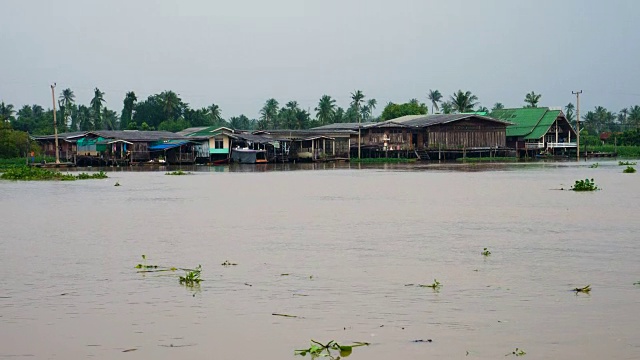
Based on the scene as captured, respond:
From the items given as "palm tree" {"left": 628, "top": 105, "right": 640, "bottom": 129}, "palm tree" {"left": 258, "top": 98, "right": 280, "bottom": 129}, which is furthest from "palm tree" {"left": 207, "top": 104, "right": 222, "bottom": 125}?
"palm tree" {"left": 628, "top": 105, "right": 640, "bottom": 129}

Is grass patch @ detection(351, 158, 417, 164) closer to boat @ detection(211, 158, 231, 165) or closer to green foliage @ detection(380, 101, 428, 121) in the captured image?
boat @ detection(211, 158, 231, 165)

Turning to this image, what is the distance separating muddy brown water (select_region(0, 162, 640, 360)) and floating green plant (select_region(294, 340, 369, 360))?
0.12 metres

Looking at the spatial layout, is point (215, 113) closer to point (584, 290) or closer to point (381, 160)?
point (381, 160)

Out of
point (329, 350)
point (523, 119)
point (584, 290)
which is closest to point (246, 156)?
point (523, 119)

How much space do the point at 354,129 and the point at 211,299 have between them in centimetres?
5947

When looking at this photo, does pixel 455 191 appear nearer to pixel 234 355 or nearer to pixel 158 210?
pixel 158 210

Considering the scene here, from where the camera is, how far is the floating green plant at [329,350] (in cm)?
689

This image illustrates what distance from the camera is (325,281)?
10273mm

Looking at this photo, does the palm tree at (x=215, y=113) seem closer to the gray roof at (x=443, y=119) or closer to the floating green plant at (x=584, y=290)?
the gray roof at (x=443, y=119)

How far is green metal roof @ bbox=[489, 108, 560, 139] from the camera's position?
226ft

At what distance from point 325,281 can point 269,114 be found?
90.1m

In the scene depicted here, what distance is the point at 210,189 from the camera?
98.9 ft

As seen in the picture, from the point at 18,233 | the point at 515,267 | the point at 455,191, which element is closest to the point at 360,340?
the point at 515,267

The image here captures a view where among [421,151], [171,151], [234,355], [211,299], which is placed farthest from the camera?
[421,151]
